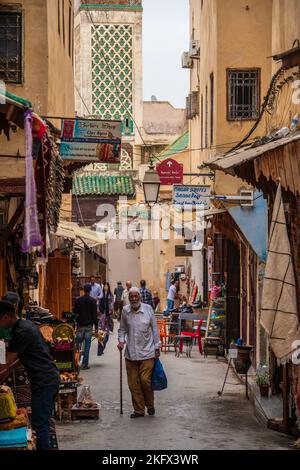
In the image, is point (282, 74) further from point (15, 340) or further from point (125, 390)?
point (15, 340)

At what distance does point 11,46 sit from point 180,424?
28.4 feet

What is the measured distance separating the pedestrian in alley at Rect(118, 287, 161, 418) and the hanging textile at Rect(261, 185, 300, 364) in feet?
10.2

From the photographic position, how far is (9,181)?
15016mm

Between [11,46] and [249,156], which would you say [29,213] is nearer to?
[249,156]

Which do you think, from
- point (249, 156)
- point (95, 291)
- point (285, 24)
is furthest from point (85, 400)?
point (95, 291)

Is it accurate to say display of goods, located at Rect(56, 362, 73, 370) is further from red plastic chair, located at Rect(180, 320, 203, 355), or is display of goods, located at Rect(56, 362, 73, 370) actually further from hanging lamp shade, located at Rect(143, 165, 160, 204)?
red plastic chair, located at Rect(180, 320, 203, 355)

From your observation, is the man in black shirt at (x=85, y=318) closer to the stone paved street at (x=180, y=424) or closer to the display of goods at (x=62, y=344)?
the stone paved street at (x=180, y=424)

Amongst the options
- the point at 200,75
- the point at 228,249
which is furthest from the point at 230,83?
the point at 200,75

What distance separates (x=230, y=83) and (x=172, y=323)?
668cm

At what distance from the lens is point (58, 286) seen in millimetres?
25750

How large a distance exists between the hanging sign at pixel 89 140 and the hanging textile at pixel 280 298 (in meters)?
5.90

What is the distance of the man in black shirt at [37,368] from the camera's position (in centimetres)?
990

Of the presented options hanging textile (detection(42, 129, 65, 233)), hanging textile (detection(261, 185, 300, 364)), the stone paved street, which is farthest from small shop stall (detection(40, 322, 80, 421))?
hanging textile (detection(261, 185, 300, 364))

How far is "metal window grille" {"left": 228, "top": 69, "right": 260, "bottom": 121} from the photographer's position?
24.0 m
